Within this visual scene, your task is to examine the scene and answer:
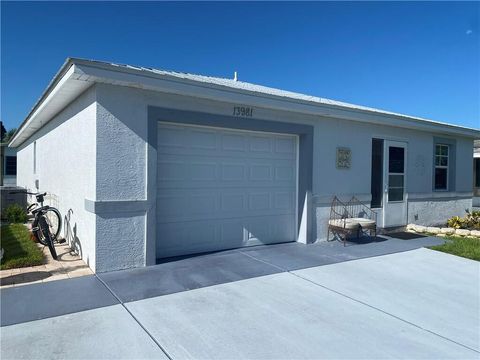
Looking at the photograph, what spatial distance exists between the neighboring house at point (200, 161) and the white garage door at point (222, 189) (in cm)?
2

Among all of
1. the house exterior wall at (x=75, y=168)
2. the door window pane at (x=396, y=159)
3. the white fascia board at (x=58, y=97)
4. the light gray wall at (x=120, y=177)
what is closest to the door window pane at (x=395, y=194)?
the door window pane at (x=396, y=159)

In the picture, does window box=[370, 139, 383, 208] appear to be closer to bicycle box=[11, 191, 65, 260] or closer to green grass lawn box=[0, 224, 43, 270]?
bicycle box=[11, 191, 65, 260]

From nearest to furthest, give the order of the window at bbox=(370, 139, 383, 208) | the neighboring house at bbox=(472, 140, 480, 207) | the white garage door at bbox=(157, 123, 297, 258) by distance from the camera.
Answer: the white garage door at bbox=(157, 123, 297, 258), the window at bbox=(370, 139, 383, 208), the neighboring house at bbox=(472, 140, 480, 207)

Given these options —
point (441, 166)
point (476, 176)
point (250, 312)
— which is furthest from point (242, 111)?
point (476, 176)

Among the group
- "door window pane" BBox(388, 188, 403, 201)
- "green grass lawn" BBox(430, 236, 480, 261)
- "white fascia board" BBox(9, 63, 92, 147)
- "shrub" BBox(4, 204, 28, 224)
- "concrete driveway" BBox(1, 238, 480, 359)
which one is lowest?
"concrete driveway" BBox(1, 238, 480, 359)

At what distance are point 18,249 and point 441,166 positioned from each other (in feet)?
37.7

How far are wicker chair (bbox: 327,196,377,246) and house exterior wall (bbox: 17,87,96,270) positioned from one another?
505 cm

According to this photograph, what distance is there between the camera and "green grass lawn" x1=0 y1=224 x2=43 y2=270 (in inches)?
211

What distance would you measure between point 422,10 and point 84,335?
35.0ft

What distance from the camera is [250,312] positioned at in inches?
153

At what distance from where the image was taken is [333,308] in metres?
4.09

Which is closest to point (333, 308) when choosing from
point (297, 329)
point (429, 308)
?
point (297, 329)

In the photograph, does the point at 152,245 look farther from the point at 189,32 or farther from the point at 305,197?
the point at 189,32

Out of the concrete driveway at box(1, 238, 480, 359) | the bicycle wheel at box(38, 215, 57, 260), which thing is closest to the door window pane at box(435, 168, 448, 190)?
the concrete driveway at box(1, 238, 480, 359)
